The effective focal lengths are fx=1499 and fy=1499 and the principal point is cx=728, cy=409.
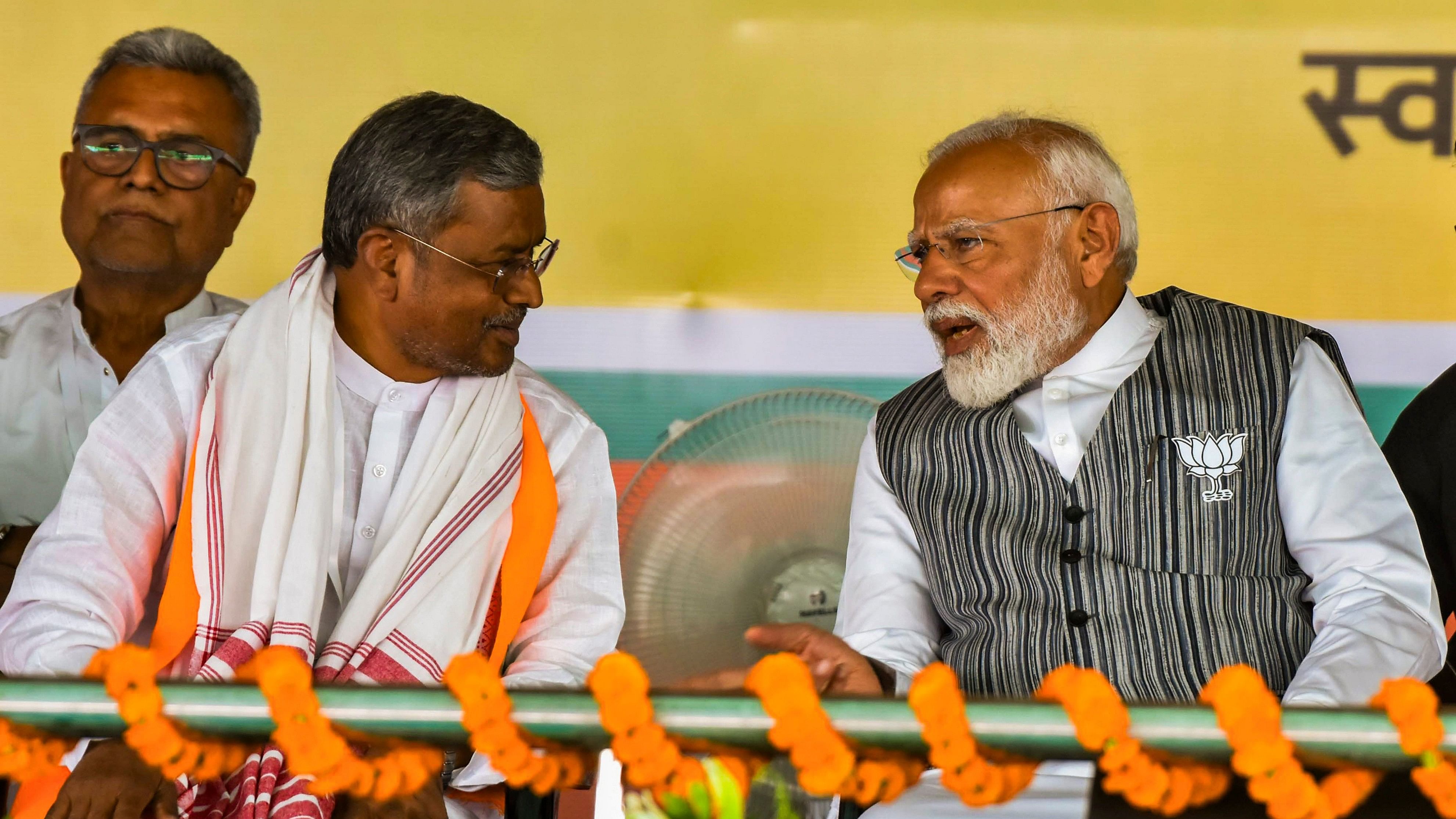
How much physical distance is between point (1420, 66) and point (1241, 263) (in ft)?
2.08

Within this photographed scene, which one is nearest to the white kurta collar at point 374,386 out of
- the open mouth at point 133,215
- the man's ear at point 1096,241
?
the open mouth at point 133,215

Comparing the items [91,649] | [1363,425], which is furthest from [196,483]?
[1363,425]

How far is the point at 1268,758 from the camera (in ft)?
5.22

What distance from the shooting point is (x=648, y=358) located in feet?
12.3

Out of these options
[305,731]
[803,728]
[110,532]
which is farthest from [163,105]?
[803,728]

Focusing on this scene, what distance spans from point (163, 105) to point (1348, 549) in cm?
272

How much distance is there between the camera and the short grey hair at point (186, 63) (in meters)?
3.58

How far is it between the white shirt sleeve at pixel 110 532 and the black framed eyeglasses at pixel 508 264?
0.42 m

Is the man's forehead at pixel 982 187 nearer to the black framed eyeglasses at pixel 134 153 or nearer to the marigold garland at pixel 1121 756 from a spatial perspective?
the marigold garland at pixel 1121 756

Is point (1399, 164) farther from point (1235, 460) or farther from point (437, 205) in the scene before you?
point (437, 205)

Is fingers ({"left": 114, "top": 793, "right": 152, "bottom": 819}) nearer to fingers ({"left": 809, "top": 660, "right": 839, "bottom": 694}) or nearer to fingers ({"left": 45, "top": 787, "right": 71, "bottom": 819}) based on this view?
fingers ({"left": 45, "top": 787, "right": 71, "bottom": 819})

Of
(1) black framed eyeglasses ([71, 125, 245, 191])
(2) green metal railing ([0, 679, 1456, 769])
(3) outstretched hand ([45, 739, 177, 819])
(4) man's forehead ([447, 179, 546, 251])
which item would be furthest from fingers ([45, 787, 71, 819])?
(1) black framed eyeglasses ([71, 125, 245, 191])

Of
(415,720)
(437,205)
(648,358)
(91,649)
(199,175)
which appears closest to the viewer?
(415,720)

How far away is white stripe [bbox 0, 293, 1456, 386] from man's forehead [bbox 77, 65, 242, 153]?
60 centimetres
